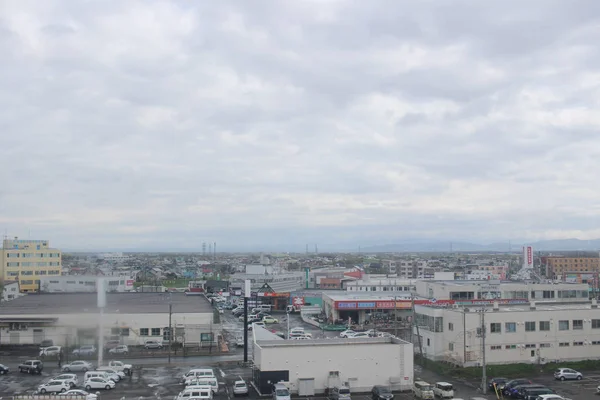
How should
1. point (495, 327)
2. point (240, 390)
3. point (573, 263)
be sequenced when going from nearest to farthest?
point (240, 390)
point (495, 327)
point (573, 263)

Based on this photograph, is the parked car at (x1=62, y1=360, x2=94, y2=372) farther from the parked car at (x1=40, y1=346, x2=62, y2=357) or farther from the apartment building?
the apartment building

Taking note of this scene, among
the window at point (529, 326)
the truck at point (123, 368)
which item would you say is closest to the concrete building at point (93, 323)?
the truck at point (123, 368)

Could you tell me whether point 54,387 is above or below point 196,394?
below

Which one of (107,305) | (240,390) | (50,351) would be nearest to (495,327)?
(240,390)

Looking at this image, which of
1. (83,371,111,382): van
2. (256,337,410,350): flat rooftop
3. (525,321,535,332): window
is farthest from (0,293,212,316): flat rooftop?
(525,321,535,332): window

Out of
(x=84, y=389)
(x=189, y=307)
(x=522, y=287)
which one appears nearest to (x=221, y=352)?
(x=189, y=307)

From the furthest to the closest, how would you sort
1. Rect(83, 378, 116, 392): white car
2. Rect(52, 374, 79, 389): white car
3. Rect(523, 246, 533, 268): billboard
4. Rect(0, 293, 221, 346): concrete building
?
Rect(523, 246, 533, 268): billboard
Rect(0, 293, 221, 346): concrete building
Rect(52, 374, 79, 389): white car
Rect(83, 378, 116, 392): white car

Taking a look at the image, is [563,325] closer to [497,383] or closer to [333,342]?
[497,383]

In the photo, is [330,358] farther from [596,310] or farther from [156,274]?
[156,274]
